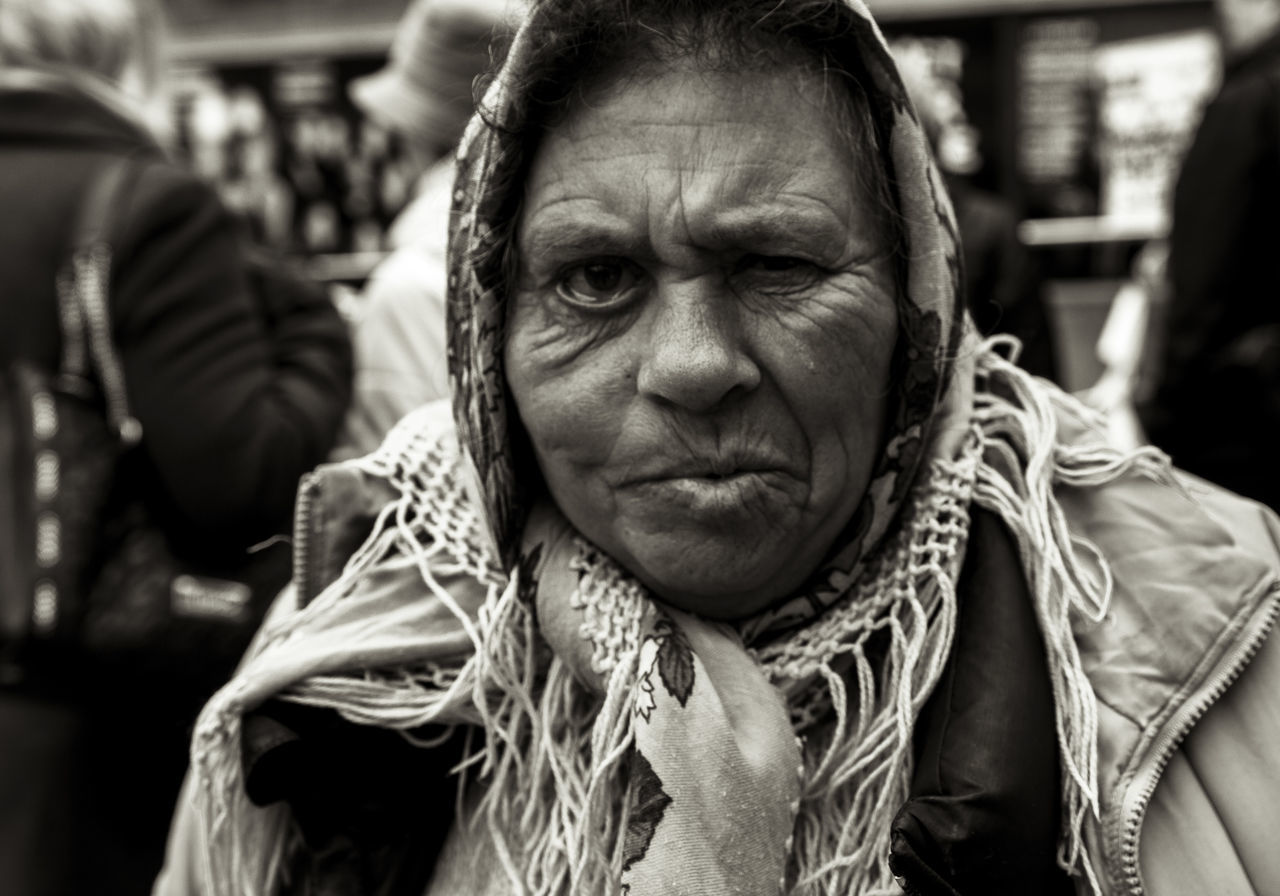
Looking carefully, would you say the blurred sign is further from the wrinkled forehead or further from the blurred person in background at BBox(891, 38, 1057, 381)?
the wrinkled forehead

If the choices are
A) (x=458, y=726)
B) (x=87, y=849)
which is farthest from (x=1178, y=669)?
(x=87, y=849)

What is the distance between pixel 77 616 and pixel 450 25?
143 centimetres

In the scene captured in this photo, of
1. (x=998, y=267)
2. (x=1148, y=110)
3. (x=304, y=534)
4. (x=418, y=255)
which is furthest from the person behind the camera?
(x=1148, y=110)

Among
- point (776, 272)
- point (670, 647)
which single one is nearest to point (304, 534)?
point (670, 647)

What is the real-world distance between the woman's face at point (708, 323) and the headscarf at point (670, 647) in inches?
2.0

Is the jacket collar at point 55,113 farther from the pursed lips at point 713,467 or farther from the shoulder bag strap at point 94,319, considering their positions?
the pursed lips at point 713,467

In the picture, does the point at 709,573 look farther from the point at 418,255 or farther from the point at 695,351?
the point at 418,255

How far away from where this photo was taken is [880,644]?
150cm

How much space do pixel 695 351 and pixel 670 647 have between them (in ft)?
0.98

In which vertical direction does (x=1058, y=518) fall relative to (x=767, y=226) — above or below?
below

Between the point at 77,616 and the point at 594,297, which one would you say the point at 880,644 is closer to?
the point at 594,297

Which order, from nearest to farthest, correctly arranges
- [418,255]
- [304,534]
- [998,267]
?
1. [304,534]
2. [418,255]
3. [998,267]

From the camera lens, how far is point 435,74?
3.07m

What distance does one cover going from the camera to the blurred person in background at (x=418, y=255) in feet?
→ 8.09
